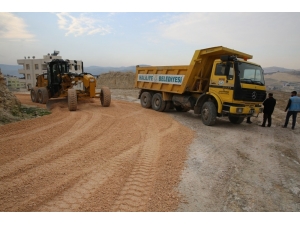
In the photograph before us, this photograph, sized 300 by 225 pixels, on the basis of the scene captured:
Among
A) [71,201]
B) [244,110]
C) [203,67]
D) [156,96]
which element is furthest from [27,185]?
[156,96]

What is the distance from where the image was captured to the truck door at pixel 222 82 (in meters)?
6.76

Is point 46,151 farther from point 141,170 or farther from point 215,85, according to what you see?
point 215,85

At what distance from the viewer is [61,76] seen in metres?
10.6

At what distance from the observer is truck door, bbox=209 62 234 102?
676 cm

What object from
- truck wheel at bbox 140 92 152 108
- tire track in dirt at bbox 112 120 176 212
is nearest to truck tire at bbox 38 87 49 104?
truck wheel at bbox 140 92 152 108

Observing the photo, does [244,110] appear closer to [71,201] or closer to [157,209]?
[157,209]

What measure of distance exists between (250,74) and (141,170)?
5679 millimetres

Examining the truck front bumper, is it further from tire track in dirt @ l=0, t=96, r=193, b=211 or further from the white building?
the white building

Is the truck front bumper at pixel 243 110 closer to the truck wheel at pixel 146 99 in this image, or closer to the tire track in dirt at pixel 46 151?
the tire track in dirt at pixel 46 151

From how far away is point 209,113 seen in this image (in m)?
7.34

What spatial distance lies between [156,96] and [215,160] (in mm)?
6533

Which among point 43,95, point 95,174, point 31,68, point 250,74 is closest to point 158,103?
point 250,74

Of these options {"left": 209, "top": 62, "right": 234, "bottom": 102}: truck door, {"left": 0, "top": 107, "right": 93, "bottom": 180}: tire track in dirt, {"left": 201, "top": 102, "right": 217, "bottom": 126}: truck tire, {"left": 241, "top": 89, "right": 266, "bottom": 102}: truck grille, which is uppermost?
{"left": 209, "top": 62, "right": 234, "bottom": 102}: truck door

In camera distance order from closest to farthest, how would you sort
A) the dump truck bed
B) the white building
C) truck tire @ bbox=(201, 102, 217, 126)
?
truck tire @ bbox=(201, 102, 217, 126) → the dump truck bed → the white building
